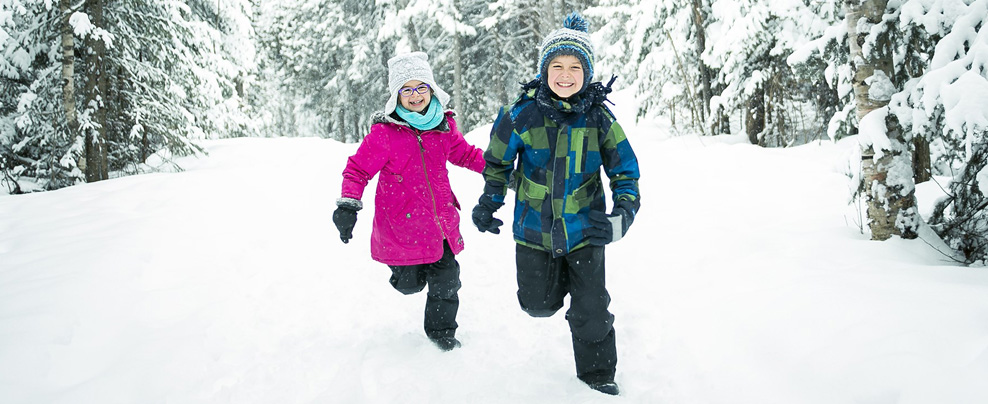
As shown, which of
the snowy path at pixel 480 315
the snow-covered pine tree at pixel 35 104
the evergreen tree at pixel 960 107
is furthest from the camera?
the snow-covered pine tree at pixel 35 104

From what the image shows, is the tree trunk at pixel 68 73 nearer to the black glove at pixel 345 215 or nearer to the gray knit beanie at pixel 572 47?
the black glove at pixel 345 215

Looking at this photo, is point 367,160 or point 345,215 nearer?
point 345,215

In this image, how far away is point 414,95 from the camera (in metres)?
3.19

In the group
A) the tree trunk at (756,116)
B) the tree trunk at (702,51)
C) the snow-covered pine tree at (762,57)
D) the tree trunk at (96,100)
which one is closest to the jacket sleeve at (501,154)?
the snow-covered pine tree at (762,57)

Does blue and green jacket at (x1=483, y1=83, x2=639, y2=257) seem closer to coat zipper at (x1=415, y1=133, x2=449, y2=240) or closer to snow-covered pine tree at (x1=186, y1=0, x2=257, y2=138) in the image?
coat zipper at (x1=415, y1=133, x2=449, y2=240)

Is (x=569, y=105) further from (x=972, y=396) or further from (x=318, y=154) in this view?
(x=318, y=154)

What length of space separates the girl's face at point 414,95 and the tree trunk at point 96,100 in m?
8.62

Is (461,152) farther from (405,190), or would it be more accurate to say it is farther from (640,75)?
(640,75)

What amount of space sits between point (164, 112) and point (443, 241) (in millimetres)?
9877

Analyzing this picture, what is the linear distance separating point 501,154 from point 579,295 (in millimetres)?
872

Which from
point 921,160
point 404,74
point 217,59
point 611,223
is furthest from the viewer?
point 217,59

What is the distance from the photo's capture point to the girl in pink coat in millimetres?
3166

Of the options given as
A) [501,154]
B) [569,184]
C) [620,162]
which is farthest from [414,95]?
[620,162]

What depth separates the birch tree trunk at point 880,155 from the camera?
11.9ft
